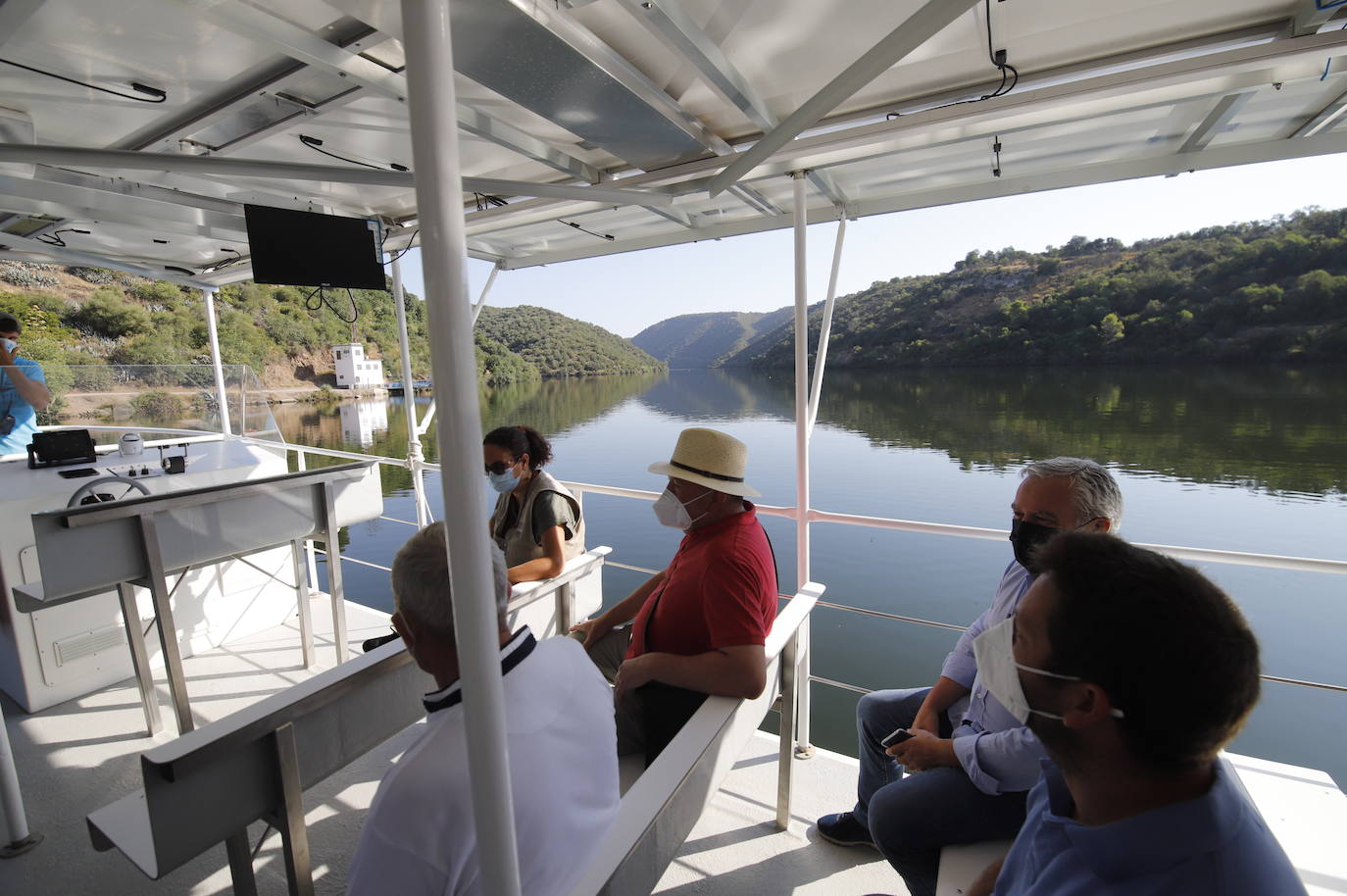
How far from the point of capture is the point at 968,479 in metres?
22.2

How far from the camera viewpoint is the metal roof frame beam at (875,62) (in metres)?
0.95

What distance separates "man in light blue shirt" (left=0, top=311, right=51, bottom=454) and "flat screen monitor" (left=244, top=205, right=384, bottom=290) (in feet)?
5.35

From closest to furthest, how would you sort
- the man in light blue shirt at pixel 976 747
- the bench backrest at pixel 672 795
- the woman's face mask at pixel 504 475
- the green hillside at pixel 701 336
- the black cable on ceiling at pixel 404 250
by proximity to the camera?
the bench backrest at pixel 672 795 → the man in light blue shirt at pixel 976 747 → the woman's face mask at pixel 504 475 → the black cable on ceiling at pixel 404 250 → the green hillside at pixel 701 336

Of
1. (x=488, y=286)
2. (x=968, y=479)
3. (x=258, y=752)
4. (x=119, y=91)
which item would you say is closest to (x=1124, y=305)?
(x=968, y=479)

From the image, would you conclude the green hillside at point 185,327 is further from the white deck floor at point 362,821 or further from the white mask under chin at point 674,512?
the white mask under chin at point 674,512

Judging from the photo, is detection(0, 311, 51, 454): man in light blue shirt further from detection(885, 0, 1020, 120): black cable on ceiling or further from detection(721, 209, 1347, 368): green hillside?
detection(721, 209, 1347, 368): green hillside

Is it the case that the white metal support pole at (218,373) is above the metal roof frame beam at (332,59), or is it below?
below

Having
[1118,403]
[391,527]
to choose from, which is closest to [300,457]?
[391,527]

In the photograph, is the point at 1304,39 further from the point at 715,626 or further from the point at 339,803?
the point at 339,803

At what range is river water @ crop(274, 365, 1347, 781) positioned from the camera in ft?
33.9

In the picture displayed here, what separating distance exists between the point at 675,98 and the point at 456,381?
1.58 meters

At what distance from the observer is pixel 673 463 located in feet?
5.53

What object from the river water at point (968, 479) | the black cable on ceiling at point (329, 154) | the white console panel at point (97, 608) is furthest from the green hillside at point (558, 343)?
the black cable on ceiling at point (329, 154)

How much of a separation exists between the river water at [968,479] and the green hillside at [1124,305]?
3.23 metres
